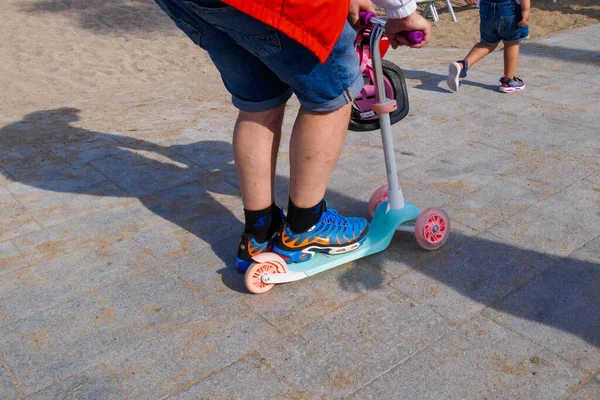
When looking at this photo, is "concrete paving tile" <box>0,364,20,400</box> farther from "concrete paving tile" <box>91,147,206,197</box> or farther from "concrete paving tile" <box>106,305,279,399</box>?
"concrete paving tile" <box>91,147,206,197</box>

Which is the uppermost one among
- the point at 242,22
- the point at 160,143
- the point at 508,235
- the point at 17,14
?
the point at 242,22

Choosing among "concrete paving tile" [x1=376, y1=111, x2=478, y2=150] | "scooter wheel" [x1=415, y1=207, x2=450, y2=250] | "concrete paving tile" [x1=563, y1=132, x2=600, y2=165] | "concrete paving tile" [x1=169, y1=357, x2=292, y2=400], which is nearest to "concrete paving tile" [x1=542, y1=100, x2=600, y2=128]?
"concrete paving tile" [x1=563, y1=132, x2=600, y2=165]

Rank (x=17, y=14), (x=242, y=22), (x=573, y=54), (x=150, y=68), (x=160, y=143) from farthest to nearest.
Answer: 1. (x=17, y=14)
2. (x=150, y=68)
3. (x=573, y=54)
4. (x=160, y=143)
5. (x=242, y=22)

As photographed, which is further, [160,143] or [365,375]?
[160,143]

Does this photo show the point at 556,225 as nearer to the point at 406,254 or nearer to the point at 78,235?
the point at 406,254

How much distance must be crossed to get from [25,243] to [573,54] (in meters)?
5.08

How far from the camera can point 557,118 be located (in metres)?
4.20

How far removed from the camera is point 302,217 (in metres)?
2.40

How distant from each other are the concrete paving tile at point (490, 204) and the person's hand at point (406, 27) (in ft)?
3.12

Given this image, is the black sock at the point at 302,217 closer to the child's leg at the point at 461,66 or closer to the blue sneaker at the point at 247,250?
the blue sneaker at the point at 247,250

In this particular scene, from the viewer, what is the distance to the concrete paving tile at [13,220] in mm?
2936

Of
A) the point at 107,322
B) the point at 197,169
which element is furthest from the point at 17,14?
the point at 107,322

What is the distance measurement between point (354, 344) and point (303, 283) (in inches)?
16.6

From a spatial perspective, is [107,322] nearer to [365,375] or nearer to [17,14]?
[365,375]
